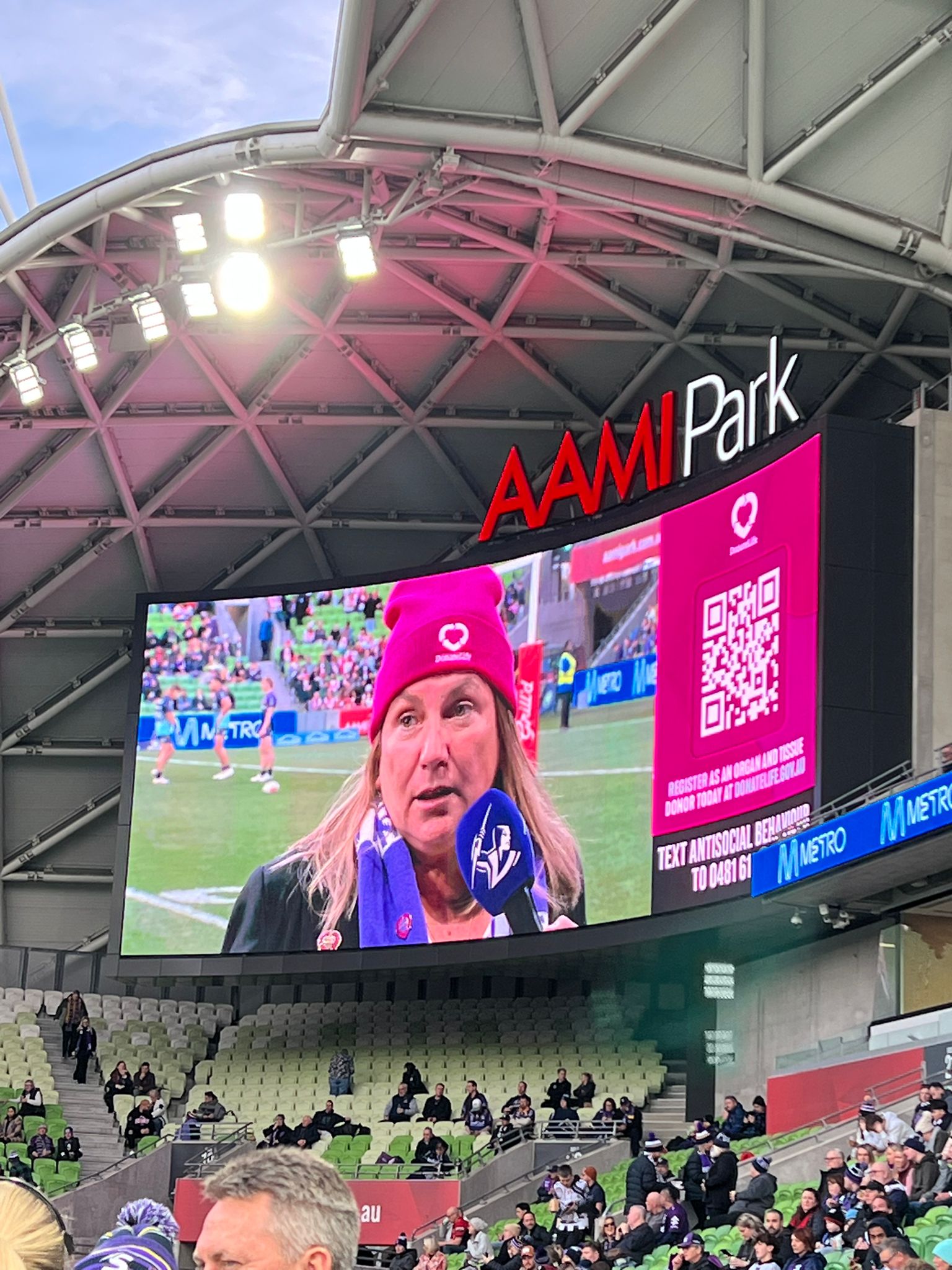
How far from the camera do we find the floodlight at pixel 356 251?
28.2 meters

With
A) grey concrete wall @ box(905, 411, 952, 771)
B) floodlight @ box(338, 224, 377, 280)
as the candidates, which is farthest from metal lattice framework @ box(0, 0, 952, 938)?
grey concrete wall @ box(905, 411, 952, 771)

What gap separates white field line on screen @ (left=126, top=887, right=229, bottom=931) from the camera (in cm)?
3562

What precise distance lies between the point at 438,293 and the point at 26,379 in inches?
321

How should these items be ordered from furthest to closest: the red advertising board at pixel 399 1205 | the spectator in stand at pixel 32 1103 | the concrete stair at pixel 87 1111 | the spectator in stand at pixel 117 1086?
the spectator in stand at pixel 117 1086
the concrete stair at pixel 87 1111
the spectator in stand at pixel 32 1103
the red advertising board at pixel 399 1205

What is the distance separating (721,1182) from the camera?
2130cm

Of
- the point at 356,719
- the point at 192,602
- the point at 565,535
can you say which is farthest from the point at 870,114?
the point at 192,602

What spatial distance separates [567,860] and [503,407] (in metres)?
12.2

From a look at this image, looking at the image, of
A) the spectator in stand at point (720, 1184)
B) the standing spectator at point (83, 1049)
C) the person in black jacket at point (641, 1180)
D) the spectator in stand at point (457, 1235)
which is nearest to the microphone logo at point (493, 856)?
the spectator in stand at point (457, 1235)

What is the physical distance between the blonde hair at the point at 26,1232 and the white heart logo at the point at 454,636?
1177 inches

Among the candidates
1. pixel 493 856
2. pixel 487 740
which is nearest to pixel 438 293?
pixel 487 740

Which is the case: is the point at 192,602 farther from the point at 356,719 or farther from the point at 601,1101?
the point at 601,1101

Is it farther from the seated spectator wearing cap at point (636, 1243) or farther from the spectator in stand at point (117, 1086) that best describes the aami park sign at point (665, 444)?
the seated spectator wearing cap at point (636, 1243)

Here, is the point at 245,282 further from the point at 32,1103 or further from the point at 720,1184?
the point at 720,1184

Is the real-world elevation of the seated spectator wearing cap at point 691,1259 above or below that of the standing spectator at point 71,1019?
below
